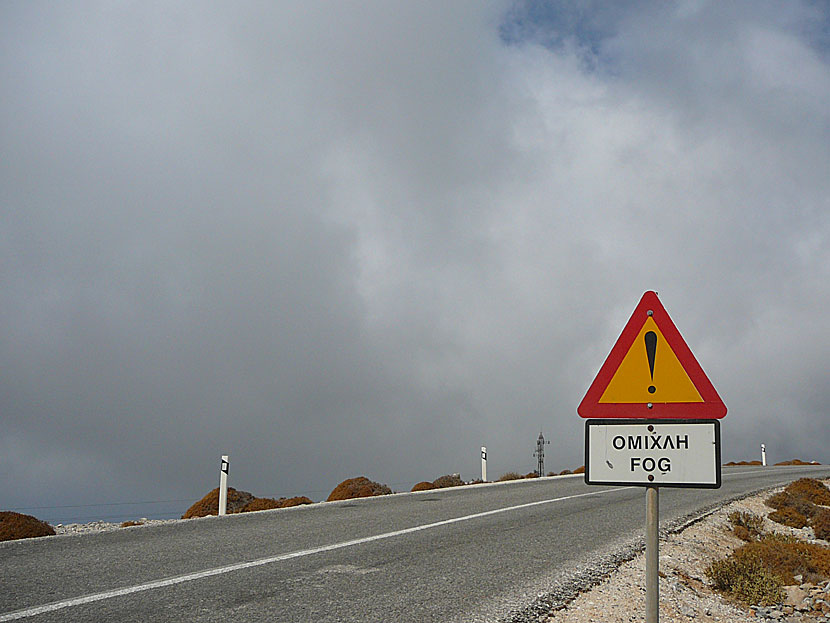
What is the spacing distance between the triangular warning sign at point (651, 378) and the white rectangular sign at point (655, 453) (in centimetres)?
8

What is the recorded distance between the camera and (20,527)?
10406 millimetres

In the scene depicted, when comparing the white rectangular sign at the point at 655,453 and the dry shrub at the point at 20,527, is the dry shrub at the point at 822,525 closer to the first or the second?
the white rectangular sign at the point at 655,453

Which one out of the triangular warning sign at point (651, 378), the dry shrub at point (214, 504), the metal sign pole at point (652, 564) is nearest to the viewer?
the metal sign pole at point (652, 564)

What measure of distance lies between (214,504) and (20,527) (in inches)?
380

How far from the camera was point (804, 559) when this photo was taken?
399 inches

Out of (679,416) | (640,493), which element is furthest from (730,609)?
(640,493)

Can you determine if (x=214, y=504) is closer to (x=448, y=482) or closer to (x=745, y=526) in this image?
(x=448, y=482)

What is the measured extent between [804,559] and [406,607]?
7.32m

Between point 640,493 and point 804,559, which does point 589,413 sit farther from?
point 640,493

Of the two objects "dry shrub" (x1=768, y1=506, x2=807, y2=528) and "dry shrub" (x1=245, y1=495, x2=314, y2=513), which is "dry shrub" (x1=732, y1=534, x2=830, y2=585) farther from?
"dry shrub" (x1=245, y1=495, x2=314, y2=513)

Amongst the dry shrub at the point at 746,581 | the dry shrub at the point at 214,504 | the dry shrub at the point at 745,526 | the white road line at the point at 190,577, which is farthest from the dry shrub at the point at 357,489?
the dry shrub at the point at 746,581

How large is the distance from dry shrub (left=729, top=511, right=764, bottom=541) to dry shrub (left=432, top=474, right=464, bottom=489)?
1030cm

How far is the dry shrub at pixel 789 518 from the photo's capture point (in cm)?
1566

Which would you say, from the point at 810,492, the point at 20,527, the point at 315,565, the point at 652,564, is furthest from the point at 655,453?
the point at 810,492
